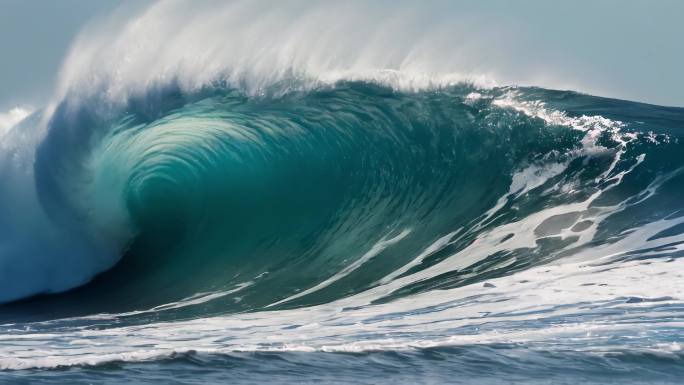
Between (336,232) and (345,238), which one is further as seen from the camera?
(336,232)

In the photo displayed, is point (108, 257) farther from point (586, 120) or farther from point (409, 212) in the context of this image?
point (586, 120)

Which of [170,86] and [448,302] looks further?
[170,86]

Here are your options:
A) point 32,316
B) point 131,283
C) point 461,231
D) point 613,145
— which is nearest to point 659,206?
point 613,145

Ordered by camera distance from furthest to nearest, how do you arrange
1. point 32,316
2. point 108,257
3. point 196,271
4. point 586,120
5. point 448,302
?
point 586,120 < point 108,257 < point 196,271 < point 32,316 < point 448,302

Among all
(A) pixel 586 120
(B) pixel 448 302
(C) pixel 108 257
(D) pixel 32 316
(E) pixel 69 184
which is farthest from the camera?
(A) pixel 586 120

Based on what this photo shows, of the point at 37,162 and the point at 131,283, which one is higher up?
the point at 37,162
